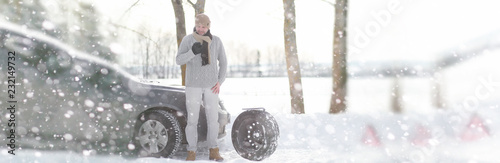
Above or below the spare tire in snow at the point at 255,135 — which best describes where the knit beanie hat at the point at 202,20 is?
above

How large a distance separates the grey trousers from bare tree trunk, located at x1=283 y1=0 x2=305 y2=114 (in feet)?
17.2

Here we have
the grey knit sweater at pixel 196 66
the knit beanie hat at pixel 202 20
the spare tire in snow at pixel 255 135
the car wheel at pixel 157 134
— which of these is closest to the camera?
the knit beanie hat at pixel 202 20

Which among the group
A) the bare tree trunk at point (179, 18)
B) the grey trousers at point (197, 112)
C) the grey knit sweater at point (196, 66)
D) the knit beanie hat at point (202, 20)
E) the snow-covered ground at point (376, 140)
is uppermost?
the bare tree trunk at point (179, 18)

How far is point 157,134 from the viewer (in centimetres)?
512

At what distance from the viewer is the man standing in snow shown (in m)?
4.86

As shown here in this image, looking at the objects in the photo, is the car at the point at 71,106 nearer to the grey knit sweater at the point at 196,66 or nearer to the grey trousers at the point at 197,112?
the grey trousers at the point at 197,112

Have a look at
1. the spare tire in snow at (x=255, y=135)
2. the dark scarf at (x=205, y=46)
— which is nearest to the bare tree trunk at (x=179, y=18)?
the spare tire in snow at (x=255, y=135)

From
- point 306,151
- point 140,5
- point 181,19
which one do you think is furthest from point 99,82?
point 140,5

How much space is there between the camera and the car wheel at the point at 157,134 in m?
5.06

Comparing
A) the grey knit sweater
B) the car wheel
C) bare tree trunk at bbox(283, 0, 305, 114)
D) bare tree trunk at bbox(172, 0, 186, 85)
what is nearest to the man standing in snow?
the grey knit sweater

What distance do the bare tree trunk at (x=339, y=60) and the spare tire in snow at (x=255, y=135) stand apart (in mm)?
5008

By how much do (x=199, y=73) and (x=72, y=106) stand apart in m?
1.55

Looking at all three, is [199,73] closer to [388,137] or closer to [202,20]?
Answer: [202,20]

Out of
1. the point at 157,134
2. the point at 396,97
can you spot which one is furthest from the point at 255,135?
the point at 396,97
